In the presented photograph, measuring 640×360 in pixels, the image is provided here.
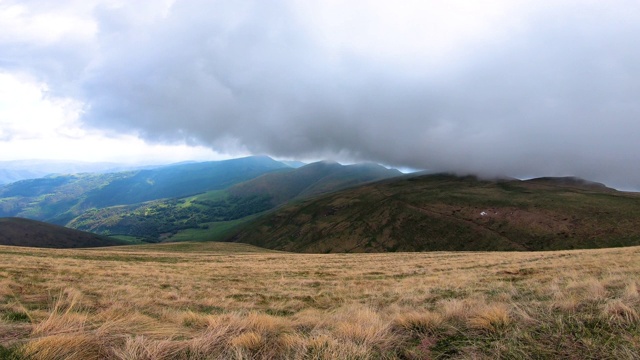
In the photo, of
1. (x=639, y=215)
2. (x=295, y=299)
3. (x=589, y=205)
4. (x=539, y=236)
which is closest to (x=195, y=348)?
(x=295, y=299)

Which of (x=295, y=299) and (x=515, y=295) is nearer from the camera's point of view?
(x=515, y=295)

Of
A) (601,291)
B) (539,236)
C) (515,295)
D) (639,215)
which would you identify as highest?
(601,291)

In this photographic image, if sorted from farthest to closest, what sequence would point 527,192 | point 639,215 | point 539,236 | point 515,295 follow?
point 527,192
point 539,236
point 639,215
point 515,295

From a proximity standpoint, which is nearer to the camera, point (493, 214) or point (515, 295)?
point (515, 295)

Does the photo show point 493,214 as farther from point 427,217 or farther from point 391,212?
point 391,212

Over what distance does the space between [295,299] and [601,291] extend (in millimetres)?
10140

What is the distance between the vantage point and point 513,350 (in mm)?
4480

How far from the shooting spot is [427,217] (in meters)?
174

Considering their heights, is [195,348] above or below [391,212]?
above

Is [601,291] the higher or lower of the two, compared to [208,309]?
higher

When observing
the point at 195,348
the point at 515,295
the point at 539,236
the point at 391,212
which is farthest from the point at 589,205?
the point at 195,348

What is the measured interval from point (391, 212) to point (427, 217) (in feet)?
74.3

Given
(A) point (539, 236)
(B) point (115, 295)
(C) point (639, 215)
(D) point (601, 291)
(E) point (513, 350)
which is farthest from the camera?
(A) point (539, 236)

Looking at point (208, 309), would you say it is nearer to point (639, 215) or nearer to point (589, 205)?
point (639, 215)
